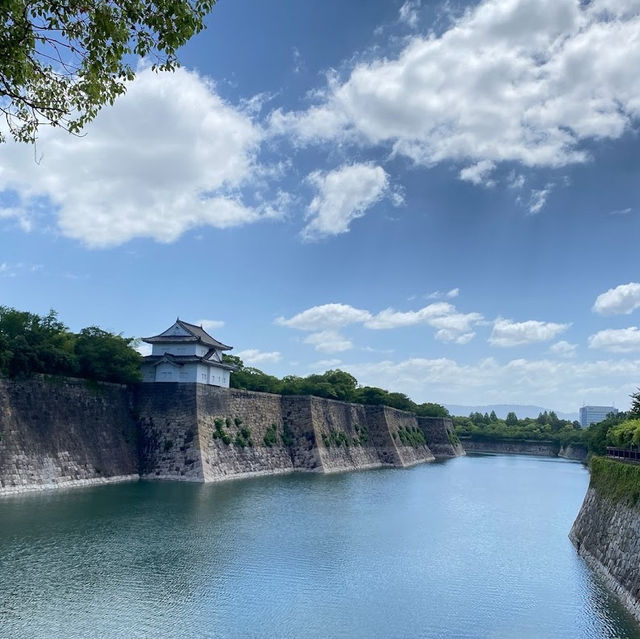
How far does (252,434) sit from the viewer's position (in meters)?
40.3

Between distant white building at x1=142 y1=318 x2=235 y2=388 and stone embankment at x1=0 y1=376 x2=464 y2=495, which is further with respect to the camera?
distant white building at x1=142 y1=318 x2=235 y2=388

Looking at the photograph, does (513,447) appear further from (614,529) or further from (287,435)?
(614,529)

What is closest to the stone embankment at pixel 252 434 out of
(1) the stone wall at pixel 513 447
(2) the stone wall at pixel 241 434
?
(2) the stone wall at pixel 241 434

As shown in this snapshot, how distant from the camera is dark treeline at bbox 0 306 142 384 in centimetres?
2842

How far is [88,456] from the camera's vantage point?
30.8 metres

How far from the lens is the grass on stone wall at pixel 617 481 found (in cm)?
1445

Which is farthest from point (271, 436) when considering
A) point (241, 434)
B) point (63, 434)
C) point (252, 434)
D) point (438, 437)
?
point (438, 437)

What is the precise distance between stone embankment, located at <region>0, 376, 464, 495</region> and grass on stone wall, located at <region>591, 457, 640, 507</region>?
20.8m

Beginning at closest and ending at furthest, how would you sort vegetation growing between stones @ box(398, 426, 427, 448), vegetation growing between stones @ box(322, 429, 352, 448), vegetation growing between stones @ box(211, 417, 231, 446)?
vegetation growing between stones @ box(211, 417, 231, 446)
vegetation growing between stones @ box(322, 429, 352, 448)
vegetation growing between stones @ box(398, 426, 427, 448)

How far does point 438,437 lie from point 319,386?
21.7 m

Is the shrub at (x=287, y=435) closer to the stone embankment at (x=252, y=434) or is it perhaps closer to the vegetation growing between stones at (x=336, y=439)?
the stone embankment at (x=252, y=434)

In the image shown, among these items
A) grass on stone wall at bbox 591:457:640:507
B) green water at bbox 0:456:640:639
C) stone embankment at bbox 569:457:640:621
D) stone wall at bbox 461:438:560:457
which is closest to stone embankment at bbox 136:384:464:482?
green water at bbox 0:456:640:639

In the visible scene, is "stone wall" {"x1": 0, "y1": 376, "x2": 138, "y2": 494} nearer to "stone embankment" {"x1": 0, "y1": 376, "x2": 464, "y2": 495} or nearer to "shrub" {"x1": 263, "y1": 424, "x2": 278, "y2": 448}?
"stone embankment" {"x1": 0, "y1": 376, "x2": 464, "y2": 495}

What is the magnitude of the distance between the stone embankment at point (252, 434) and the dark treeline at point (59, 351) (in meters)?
2.47
